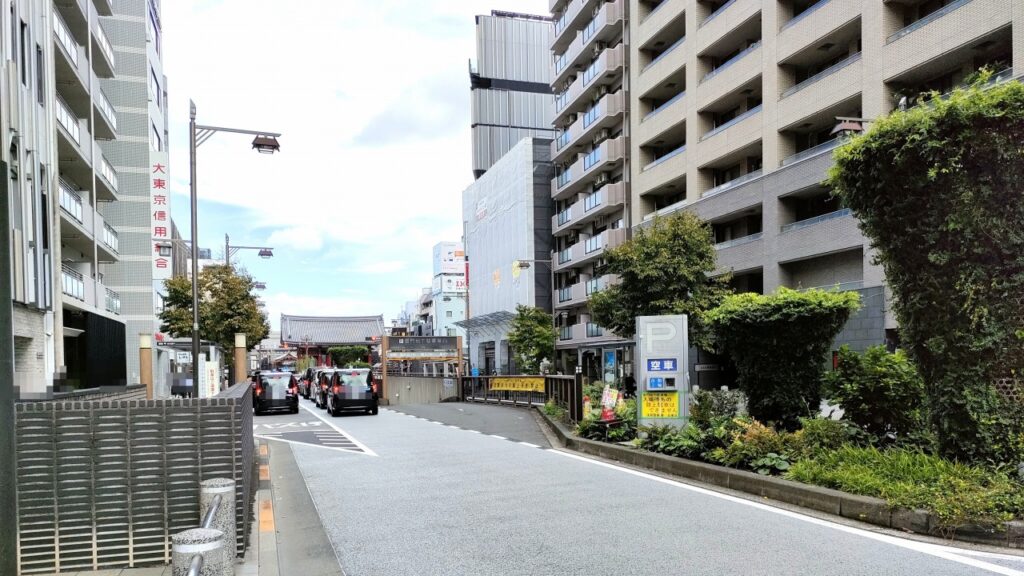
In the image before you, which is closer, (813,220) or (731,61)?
(813,220)

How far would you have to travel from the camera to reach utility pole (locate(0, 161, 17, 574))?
400 centimetres

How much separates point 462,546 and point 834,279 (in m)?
23.7

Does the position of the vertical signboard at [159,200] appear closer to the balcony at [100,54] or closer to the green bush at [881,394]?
the balcony at [100,54]

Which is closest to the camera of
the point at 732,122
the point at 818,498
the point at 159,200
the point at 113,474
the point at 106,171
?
the point at 113,474

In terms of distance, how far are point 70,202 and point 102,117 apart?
6.77 metres

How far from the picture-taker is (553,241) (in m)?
55.1

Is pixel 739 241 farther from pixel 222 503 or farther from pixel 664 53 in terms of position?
pixel 222 503

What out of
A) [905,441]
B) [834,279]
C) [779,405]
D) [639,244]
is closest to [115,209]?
[639,244]

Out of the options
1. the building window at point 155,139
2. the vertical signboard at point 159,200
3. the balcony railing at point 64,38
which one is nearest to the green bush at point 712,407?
the balcony railing at point 64,38

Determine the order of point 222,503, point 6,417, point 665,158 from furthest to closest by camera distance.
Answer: point 665,158
point 222,503
point 6,417

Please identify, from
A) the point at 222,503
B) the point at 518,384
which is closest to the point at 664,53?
the point at 518,384

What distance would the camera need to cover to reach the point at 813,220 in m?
27.6

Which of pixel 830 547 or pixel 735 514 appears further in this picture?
pixel 735 514

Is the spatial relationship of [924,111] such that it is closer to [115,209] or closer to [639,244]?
[639,244]
